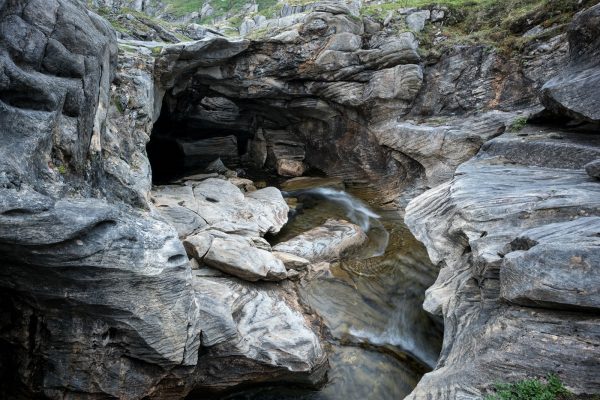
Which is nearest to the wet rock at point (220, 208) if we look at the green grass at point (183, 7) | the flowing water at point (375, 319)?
the flowing water at point (375, 319)

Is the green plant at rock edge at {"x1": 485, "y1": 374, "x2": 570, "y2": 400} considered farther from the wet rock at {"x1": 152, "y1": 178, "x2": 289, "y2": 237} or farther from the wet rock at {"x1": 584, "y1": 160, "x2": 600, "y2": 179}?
the wet rock at {"x1": 152, "y1": 178, "x2": 289, "y2": 237}

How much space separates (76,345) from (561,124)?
16.1 m

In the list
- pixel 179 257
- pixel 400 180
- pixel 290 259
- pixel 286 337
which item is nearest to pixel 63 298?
pixel 179 257

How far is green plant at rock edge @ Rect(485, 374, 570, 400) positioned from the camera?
6.23m

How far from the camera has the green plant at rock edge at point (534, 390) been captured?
245 inches

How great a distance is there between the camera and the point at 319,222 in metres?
18.4

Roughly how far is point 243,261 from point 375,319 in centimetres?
470

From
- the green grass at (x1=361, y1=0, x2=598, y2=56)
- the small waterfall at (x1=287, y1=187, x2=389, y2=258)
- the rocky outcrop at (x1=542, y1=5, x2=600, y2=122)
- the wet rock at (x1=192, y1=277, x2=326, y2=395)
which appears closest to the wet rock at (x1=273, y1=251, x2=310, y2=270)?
the wet rock at (x1=192, y1=277, x2=326, y2=395)

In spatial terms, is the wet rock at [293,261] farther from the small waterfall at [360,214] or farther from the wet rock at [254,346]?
Result: the small waterfall at [360,214]

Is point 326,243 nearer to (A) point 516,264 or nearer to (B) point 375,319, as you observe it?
(B) point 375,319

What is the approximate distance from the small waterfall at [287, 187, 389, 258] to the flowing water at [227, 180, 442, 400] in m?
0.08

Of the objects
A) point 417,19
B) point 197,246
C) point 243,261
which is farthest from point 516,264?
point 417,19

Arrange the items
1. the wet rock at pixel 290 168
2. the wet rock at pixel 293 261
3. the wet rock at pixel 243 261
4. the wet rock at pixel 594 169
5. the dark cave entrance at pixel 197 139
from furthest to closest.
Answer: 1. the dark cave entrance at pixel 197 139
2. the wet rock at pixel 290 168
3. the wet rock at pixel 293 261
4. the wet rock at pixel 243 261
5. the wet rock at pixel 594 169

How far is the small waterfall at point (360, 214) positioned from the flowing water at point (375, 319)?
0.08 metres
